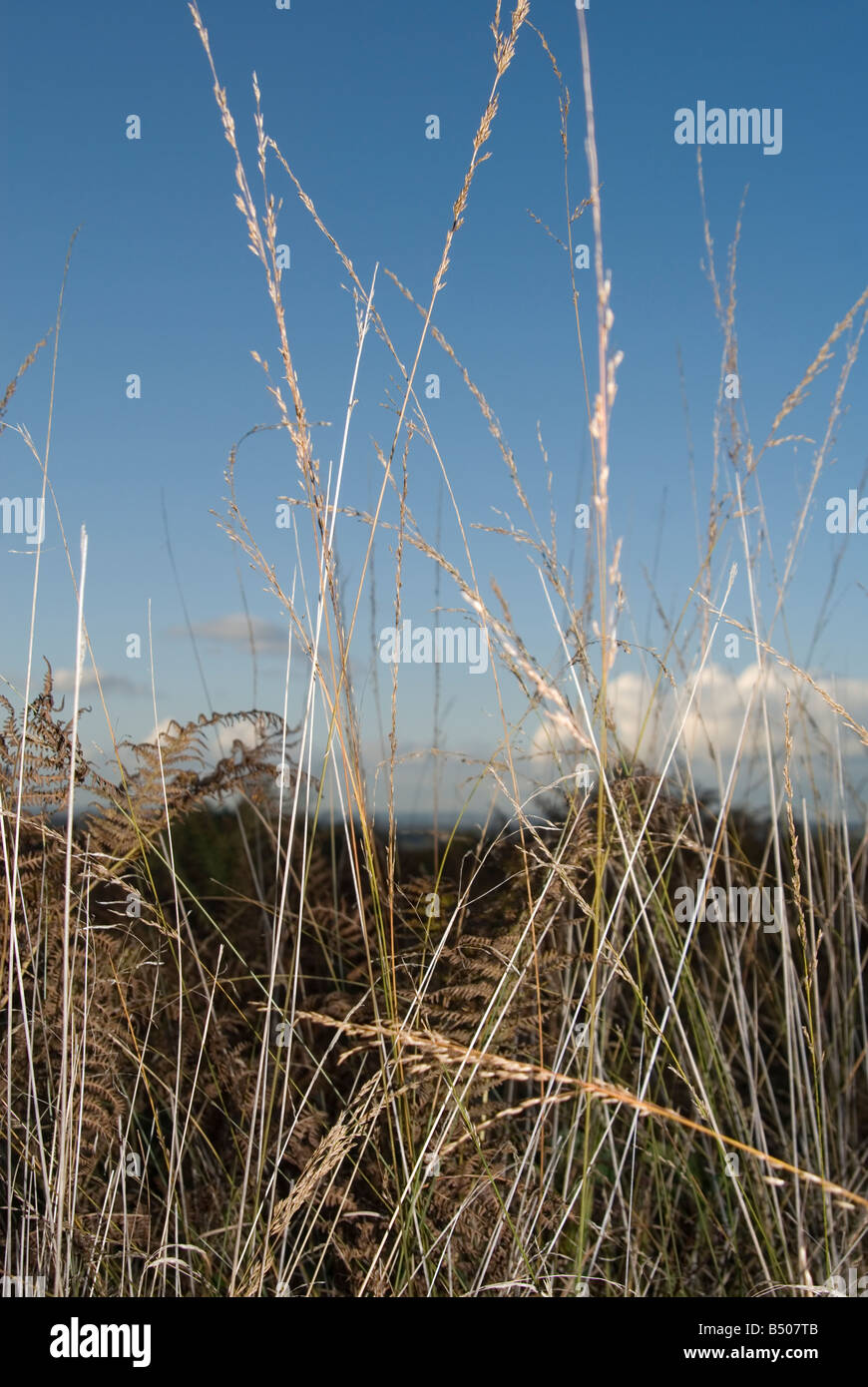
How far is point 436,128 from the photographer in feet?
7.45

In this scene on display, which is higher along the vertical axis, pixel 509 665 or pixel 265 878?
pixel 509 665

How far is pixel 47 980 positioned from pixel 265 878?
102 cm

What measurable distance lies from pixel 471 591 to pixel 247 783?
3.15 feet

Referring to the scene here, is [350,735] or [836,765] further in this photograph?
[836,765]

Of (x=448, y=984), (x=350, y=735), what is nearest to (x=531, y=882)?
(x=448, y=984)

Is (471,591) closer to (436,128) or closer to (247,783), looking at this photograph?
(247,783)
